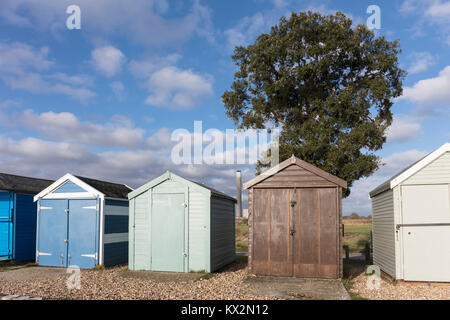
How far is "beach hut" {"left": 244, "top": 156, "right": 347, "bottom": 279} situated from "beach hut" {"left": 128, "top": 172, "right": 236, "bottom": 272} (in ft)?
5.01

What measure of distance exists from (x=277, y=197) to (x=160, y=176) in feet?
13.0

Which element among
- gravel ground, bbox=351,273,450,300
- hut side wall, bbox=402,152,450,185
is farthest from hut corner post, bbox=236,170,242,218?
gravel ground, bbox=351,273,450,300

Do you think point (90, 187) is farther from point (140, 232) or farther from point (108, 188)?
point (140, 232)

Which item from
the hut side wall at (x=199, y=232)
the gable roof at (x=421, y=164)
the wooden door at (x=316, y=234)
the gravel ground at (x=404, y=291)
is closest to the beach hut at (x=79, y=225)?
the hut side wall at (x=199, y=232)

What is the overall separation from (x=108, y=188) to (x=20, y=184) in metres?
4.53

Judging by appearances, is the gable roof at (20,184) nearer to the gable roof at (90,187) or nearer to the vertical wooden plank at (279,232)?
the gable roof at (90,187)

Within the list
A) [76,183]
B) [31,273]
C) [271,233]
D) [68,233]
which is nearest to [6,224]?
[68,233]

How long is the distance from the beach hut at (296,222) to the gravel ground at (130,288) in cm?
128

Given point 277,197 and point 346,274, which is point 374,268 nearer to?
point 346,274

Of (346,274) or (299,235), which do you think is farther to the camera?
(346,274)
